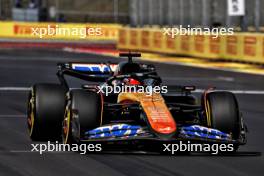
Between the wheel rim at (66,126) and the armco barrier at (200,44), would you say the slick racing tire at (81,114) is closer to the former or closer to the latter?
the wheel rim at (66,126)

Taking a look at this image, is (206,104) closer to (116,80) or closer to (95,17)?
(116,80)

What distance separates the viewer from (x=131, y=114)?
472 inches

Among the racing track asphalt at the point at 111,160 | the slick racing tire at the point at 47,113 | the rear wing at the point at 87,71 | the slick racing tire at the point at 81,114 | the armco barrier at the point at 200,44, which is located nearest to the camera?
the racing track asphalt at the point at 111,160

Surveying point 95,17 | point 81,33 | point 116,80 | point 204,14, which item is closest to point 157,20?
point 204,14

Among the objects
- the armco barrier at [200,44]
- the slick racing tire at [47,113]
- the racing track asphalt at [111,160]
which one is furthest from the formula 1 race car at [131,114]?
the armco barrier at [200,44]

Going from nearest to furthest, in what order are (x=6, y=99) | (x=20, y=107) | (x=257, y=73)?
1. (x=20, y=107)
2. (x=6, y=99)
3. (x=257, y=73)

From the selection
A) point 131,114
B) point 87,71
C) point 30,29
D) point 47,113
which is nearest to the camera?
point 131,114

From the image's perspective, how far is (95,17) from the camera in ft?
219

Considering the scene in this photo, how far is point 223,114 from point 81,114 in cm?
179

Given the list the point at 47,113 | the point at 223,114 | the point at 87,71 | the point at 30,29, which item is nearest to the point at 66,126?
the point at 47,113

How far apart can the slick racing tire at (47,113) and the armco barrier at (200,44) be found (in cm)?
1979

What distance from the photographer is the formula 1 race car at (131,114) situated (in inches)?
433

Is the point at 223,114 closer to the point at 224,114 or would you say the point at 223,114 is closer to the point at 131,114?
the point at 224,114

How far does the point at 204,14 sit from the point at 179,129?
29.9 metres
